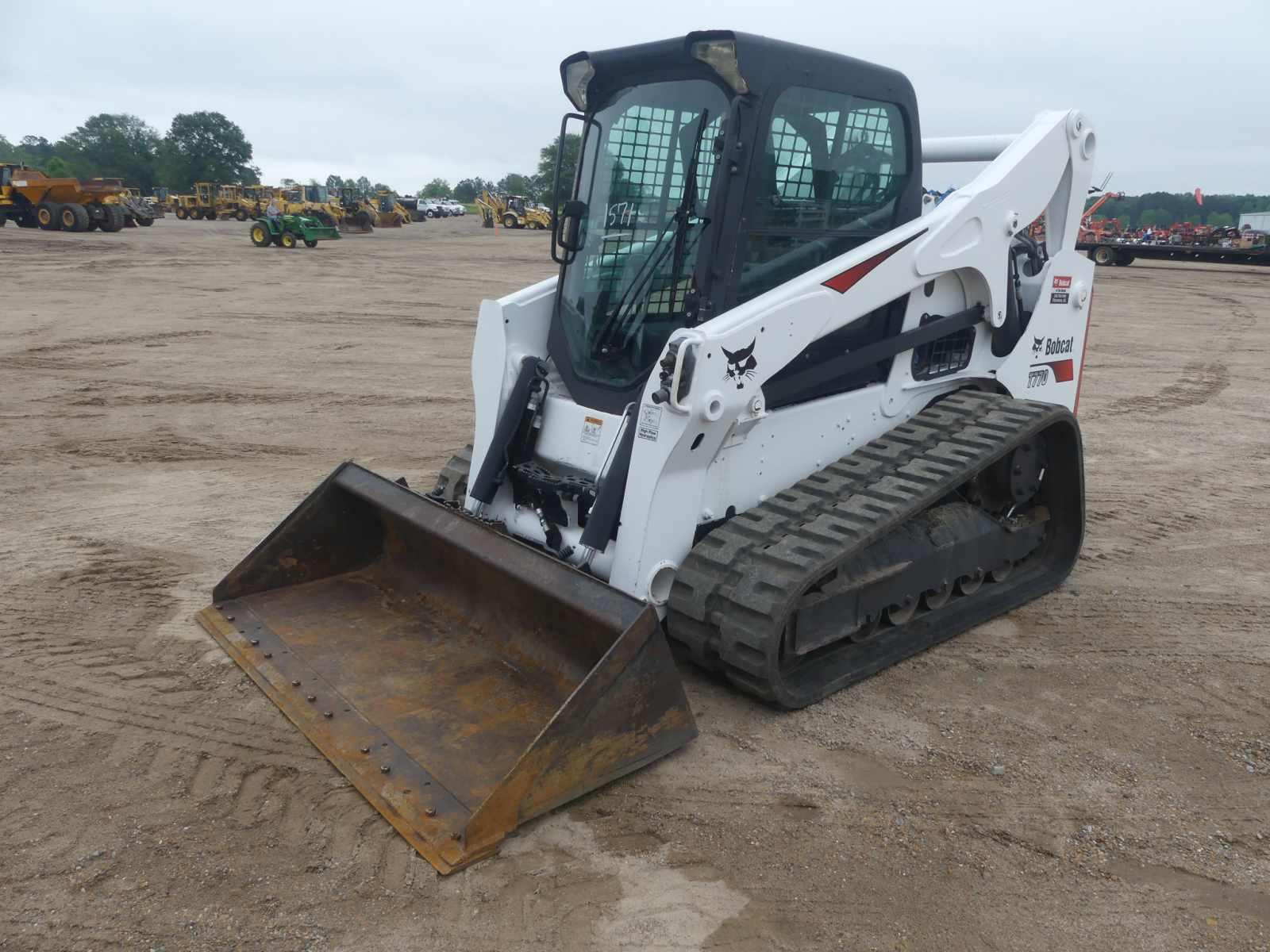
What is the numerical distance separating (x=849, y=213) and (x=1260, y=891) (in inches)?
114

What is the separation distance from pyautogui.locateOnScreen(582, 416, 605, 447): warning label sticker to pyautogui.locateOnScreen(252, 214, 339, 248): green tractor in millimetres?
25471

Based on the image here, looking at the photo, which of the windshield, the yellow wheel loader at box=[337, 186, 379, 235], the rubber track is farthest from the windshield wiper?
the yellow wheel loader at box=[337, 186, 379, 235]

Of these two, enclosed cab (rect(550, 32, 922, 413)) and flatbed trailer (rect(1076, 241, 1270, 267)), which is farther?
flatbed trailer (rect(1076, 241, 1270, 267))

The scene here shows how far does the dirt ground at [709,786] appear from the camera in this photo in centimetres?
271

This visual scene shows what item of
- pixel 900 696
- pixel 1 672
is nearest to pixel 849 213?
pixel 900 696

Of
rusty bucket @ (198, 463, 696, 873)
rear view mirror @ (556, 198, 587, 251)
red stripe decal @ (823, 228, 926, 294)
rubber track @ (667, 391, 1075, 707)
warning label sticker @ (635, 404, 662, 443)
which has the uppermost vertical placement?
rear view mirror @ (556, 198, 587, 251)

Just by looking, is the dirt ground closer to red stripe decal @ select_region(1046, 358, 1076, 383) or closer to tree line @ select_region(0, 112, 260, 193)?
red stripe decal @ select_region(1046, 358, 1076, 383)

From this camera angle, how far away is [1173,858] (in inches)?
119

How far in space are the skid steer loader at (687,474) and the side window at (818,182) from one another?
0.5 inches

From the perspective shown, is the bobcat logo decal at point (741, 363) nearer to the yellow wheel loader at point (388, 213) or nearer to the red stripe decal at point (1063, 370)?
the red stripe decal at point (1063, 370)

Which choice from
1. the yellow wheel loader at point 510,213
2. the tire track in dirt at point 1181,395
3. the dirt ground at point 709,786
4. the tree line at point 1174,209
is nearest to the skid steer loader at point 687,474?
the dirt ground at point 709,786

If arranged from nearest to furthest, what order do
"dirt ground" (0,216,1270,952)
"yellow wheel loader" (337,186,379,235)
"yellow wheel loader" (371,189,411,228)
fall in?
"dirt ground" (0,216,1270,952), "yellow wheel loader" (337,186,379,235), "yellow wheel loader" (371,189,411,228)

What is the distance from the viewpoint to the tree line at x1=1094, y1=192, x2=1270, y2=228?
57469mm

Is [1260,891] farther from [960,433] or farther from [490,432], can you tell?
[490,432]
